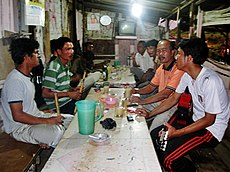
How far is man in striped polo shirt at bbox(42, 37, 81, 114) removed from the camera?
3137mm

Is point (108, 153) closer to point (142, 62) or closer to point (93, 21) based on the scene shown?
point (142, 62)

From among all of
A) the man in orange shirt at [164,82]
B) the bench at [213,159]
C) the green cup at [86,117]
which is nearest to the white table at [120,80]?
the man in orange shirt at [164,82]

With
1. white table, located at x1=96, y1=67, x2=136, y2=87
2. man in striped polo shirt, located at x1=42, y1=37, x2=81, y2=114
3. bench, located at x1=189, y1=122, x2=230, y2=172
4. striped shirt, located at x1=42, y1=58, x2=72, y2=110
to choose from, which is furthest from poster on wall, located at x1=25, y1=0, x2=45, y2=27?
bench, located at x1=189, y1=122, x2=230, y2=172

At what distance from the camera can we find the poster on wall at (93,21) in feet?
30.6

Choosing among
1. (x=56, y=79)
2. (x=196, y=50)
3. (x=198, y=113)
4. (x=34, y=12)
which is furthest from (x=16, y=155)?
(x=34, y=12)

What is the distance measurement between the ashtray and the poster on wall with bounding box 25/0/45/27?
217cm

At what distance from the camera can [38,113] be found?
2.60 meters

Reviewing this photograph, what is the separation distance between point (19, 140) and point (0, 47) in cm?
107

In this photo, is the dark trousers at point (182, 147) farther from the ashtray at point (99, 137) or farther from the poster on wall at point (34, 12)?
the poster on wall at point (34, 12)

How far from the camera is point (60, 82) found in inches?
130

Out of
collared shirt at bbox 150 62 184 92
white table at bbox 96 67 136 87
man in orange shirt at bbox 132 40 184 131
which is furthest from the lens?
white table at bbox 96 67 136 87

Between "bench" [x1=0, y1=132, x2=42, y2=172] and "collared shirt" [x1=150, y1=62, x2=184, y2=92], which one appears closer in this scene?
"bench" [x1=0, y1=132, x2=42, y2=172]

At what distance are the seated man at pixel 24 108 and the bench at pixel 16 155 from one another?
65 mm

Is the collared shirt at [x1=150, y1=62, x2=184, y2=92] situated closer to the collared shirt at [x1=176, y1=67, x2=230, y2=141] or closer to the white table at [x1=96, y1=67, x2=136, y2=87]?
the collared shirt at [x1=176, y1=67, x2=230, y2=141]
